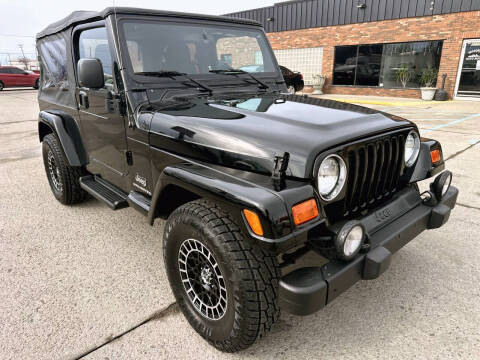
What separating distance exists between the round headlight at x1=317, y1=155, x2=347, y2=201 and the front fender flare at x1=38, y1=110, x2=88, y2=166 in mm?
2533

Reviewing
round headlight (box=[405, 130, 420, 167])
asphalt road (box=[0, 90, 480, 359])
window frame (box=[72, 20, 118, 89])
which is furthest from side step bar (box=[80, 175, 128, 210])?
round headlight (box=[405, 130, 420, 167])

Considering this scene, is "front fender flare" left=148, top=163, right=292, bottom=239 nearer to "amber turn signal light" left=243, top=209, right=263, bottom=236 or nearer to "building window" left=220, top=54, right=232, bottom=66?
"amber turn signal light" left=243, top=209, right=263, bottom=236

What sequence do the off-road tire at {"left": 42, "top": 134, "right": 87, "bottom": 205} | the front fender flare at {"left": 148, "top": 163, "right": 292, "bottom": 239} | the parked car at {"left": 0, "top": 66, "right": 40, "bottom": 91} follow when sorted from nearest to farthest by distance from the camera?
the front fender flare at {"left": 148, "top": 163, "right": 292, "bottom": 239}
the off-road tire at {"left": 42, "top": 134, "right": 87, "bottom": 205}
the parked car at {"left": 0, "top": 66, "right": 40, "bottom": 91}

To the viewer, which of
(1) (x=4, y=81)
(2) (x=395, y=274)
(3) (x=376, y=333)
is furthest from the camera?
(1) (x=4, y=81)

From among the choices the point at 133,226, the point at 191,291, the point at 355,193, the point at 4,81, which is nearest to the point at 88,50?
the point at 133,226

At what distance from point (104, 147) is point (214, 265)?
171 cm

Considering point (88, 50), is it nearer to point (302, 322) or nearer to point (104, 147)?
point (104, 147)

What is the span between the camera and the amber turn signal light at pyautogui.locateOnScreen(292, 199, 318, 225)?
1565mm

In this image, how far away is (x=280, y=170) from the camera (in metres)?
1.66

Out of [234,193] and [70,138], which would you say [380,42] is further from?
[234,193]

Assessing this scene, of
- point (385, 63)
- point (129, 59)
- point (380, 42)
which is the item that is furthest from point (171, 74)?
point (385, 63)

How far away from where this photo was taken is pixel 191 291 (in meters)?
2.12

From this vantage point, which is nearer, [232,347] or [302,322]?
[232,347]

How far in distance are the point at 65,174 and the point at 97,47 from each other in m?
1.42
